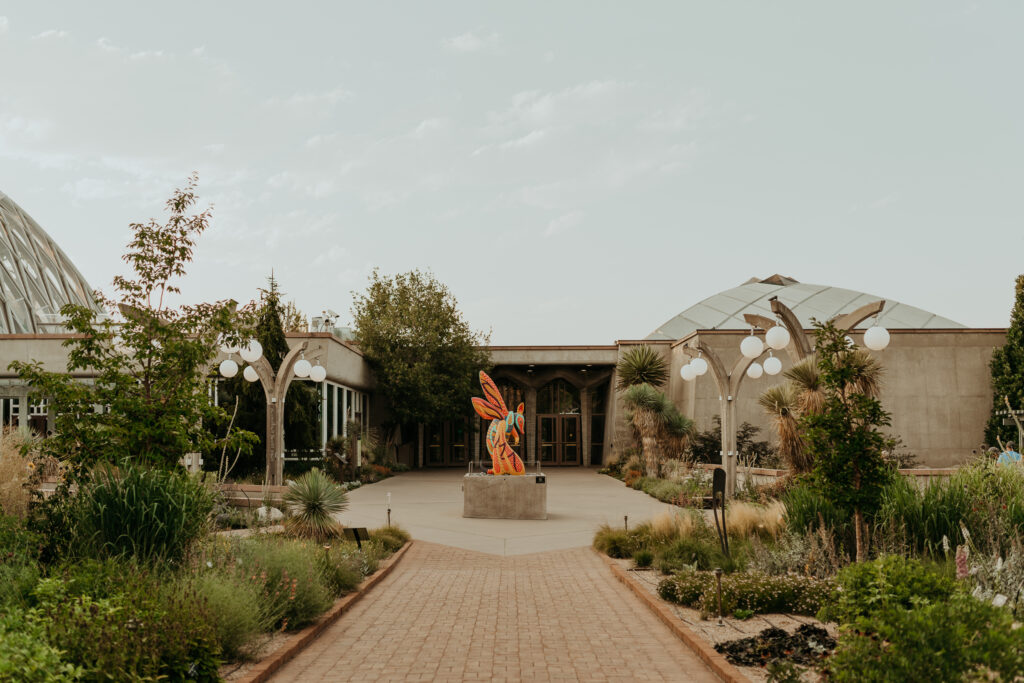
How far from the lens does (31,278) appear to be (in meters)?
38.8

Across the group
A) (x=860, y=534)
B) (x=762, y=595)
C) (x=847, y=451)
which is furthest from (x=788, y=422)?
(x=762, y=595)

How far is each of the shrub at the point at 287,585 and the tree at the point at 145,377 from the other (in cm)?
170

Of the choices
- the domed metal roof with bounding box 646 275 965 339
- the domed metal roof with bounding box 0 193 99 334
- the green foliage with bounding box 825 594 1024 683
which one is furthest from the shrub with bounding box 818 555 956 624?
the domed metal roof with bounding box 646 275 965 339

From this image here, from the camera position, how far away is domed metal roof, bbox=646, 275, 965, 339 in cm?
4025

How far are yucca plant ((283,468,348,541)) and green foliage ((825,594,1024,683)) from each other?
31.0ft

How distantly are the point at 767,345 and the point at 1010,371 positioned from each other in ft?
57.8

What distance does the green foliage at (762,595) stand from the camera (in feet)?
27.1

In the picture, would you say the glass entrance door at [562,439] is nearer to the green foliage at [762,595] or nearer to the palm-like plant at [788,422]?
the palm-like plant at [788,422]

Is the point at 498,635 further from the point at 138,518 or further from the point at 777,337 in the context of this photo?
the point at 777,337

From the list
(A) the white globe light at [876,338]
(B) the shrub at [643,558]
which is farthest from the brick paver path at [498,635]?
(A) the white globe light at [876,338]

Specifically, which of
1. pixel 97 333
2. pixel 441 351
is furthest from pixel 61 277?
pixel 97 333

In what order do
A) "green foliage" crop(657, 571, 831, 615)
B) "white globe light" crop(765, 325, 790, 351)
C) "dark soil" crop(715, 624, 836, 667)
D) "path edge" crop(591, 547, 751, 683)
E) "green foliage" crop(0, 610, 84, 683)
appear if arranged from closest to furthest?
"green foliage" crop(0, 610, 84, 683)
"path edge" crop(591, 547, 751, 683)
"dark soil" crop(715, 624, 836, 667)
"green foliage" crop(657, 571, 831, 615)
"white globe light" crop(765, 325, 790, 351)

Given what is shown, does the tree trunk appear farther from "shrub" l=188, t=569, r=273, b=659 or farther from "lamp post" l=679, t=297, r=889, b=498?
"shrub" l=188, t=569, r=273, b=659

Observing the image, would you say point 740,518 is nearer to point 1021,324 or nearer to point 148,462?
point 148,462
